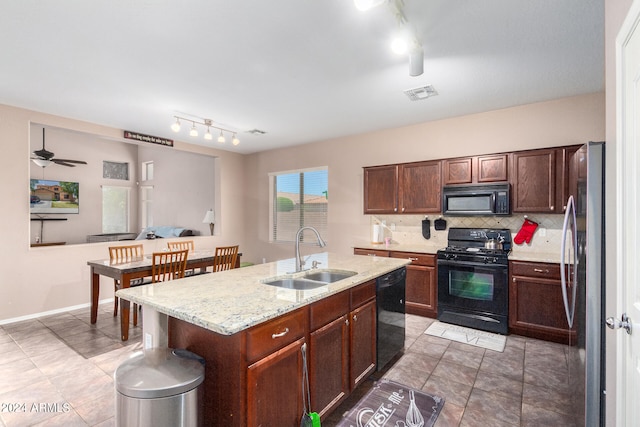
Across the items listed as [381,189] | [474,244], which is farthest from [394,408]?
[381,189]

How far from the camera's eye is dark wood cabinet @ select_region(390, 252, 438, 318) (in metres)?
3.80

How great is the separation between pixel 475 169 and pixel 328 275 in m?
2.49

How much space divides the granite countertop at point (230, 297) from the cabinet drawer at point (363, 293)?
7 cm

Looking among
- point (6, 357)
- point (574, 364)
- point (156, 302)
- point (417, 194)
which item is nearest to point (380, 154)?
point (417, 194)

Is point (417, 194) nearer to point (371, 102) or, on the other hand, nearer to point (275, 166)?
point (371, 102)

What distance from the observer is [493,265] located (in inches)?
132

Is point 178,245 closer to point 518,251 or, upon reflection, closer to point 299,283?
point 299,283

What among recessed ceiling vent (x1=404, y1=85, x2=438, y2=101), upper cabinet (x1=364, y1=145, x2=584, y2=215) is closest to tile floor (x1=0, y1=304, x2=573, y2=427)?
upper cabinet (x1=364, y1=145, x2=584, y2=215)

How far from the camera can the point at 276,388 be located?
154cm

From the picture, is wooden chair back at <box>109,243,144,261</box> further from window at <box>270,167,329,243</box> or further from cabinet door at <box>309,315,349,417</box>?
cabinet door at <box>309,315,349,417</box>

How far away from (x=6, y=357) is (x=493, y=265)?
16.1ft

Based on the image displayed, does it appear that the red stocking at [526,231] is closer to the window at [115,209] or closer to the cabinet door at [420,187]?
the cabinet door at [420,187]

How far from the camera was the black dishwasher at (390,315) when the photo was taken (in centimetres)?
245

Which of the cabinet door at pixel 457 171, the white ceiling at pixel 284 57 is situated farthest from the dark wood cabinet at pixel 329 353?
the cabinet door at pixel 457 171
